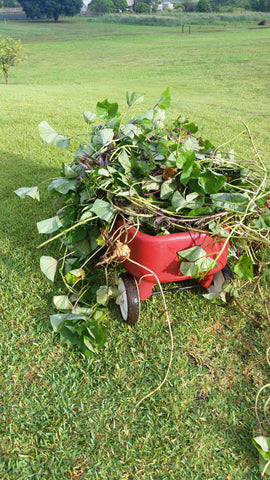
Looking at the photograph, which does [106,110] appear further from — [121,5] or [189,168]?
[121,5]

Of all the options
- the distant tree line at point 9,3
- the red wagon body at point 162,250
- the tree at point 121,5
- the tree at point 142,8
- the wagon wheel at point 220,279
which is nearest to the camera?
the red wagon body at point 162,250

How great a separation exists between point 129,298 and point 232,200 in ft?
2.30

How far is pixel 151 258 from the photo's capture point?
1.61 metres

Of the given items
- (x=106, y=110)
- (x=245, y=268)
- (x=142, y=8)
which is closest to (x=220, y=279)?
(x=245, y=268)

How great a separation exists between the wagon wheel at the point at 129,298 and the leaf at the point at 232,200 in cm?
58

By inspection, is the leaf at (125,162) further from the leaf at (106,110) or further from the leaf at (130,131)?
the leaf at (106,110)

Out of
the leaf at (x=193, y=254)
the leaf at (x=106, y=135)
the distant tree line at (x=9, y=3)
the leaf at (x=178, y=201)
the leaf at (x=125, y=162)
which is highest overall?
the distant tree line at (x=9, y=3)

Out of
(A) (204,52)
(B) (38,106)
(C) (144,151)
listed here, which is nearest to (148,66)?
(A) (204,52)

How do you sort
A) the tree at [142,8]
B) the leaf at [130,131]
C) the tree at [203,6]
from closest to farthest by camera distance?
the leaf at [130,131]
the tree at [203,6]
the tree at [142,8]

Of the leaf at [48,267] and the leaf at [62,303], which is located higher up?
the leaf at [48,267]

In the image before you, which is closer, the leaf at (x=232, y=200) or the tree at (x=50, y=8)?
the leaf at (x=232, y=200)

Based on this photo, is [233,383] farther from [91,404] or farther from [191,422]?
[91,404]

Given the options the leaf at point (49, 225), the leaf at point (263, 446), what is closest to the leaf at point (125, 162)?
the leaf at point (49, 225)

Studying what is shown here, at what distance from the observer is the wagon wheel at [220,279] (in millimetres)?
1945
